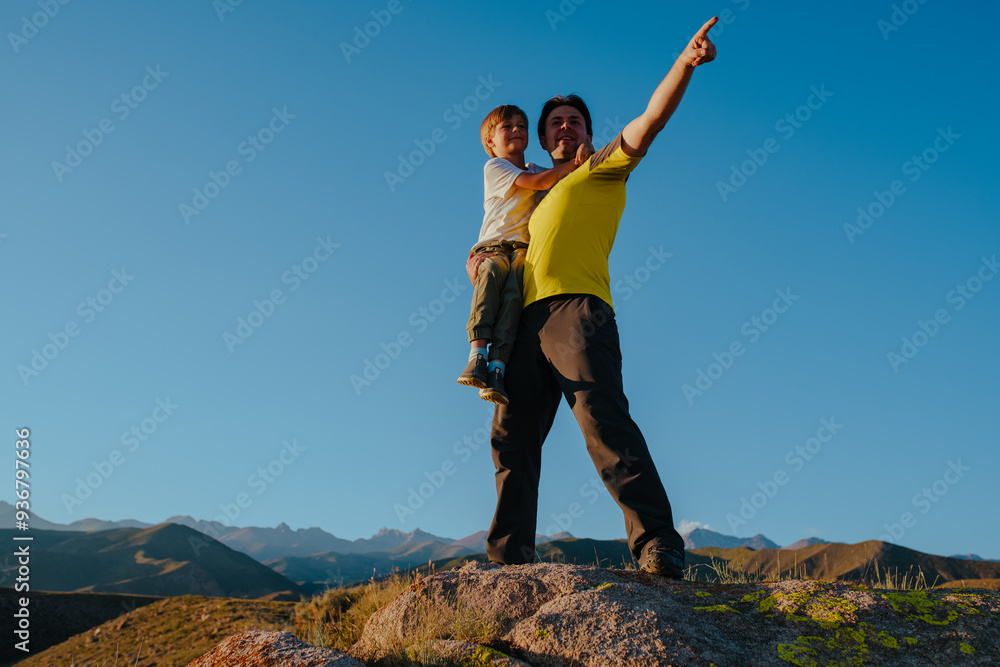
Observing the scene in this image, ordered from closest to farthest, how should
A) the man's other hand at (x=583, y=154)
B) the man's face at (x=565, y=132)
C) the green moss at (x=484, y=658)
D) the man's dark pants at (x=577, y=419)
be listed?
the green moss at (x=484, y=658)
the man's dark pants at (x=577, y=419)
the man's other hand at (x=583, y=154)
the man's face at (x=565, y=132)

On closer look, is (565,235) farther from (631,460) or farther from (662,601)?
(662,601)

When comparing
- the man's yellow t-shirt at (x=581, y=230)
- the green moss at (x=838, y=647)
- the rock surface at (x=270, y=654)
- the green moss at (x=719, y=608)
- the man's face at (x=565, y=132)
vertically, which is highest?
the man's face at (x=565, y=132)

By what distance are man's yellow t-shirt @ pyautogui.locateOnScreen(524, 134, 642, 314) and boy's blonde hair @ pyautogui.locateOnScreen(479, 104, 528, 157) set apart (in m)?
0.97

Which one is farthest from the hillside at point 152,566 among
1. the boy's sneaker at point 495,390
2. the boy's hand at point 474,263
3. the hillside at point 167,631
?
the boy's sneaker at point 495,390

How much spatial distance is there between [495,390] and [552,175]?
1.49 m

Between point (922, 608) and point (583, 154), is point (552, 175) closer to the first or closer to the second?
point (583, 154)

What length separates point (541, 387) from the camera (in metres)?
3.93

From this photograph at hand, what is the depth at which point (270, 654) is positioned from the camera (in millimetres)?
2754

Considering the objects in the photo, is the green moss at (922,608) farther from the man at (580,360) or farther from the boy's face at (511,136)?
the boy's face at (511,136)

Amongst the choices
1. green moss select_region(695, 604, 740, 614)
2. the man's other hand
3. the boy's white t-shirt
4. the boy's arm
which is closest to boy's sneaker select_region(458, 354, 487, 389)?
the boy's white t-shirt

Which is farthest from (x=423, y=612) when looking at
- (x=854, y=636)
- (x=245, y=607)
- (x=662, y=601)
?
(x=245, y=607)

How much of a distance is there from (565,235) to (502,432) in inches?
49.0

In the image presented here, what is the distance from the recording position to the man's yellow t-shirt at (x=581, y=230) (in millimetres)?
3834

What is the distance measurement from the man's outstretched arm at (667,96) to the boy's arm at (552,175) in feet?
1.51
